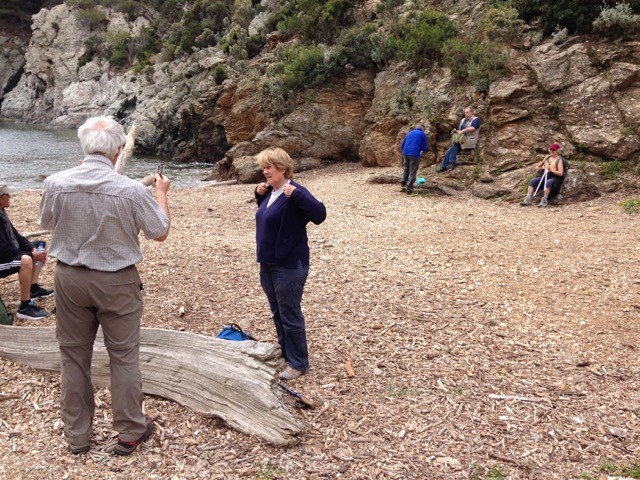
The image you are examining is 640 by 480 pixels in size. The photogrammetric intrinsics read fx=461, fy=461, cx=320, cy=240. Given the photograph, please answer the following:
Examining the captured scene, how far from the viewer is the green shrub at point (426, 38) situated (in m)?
16.2

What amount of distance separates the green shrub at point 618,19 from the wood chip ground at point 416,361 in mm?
6746

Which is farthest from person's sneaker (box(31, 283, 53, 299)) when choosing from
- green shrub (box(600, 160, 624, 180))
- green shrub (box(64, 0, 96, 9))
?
green shrub (box(64, 0, 96, 9))

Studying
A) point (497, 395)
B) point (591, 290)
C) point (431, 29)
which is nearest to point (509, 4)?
point (431, 29)

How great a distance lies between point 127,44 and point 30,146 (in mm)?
25362

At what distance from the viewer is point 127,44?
50281 millimetres

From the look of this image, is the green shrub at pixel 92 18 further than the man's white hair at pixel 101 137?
Yes

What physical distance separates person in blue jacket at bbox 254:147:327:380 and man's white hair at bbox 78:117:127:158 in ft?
3.32

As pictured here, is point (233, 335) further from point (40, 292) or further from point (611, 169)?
point (611, 169)

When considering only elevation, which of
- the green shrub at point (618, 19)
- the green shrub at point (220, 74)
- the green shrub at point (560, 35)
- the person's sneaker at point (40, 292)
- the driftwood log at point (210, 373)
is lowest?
the person's sneaker at point (40, 292)

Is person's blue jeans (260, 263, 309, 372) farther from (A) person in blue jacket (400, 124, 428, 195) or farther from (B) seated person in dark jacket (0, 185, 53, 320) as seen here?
(A) person in blue jacket (400, 124, 428, 195)

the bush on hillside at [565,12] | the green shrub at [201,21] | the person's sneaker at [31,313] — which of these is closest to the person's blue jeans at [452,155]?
the bush on hillside at [565,12]

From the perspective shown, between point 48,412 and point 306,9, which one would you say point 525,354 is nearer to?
point 48,412

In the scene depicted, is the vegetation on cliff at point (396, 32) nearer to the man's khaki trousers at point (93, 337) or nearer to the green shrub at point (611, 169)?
the green shrub at point (611, 169)

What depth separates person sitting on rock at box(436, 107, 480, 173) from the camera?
42.4 ft
